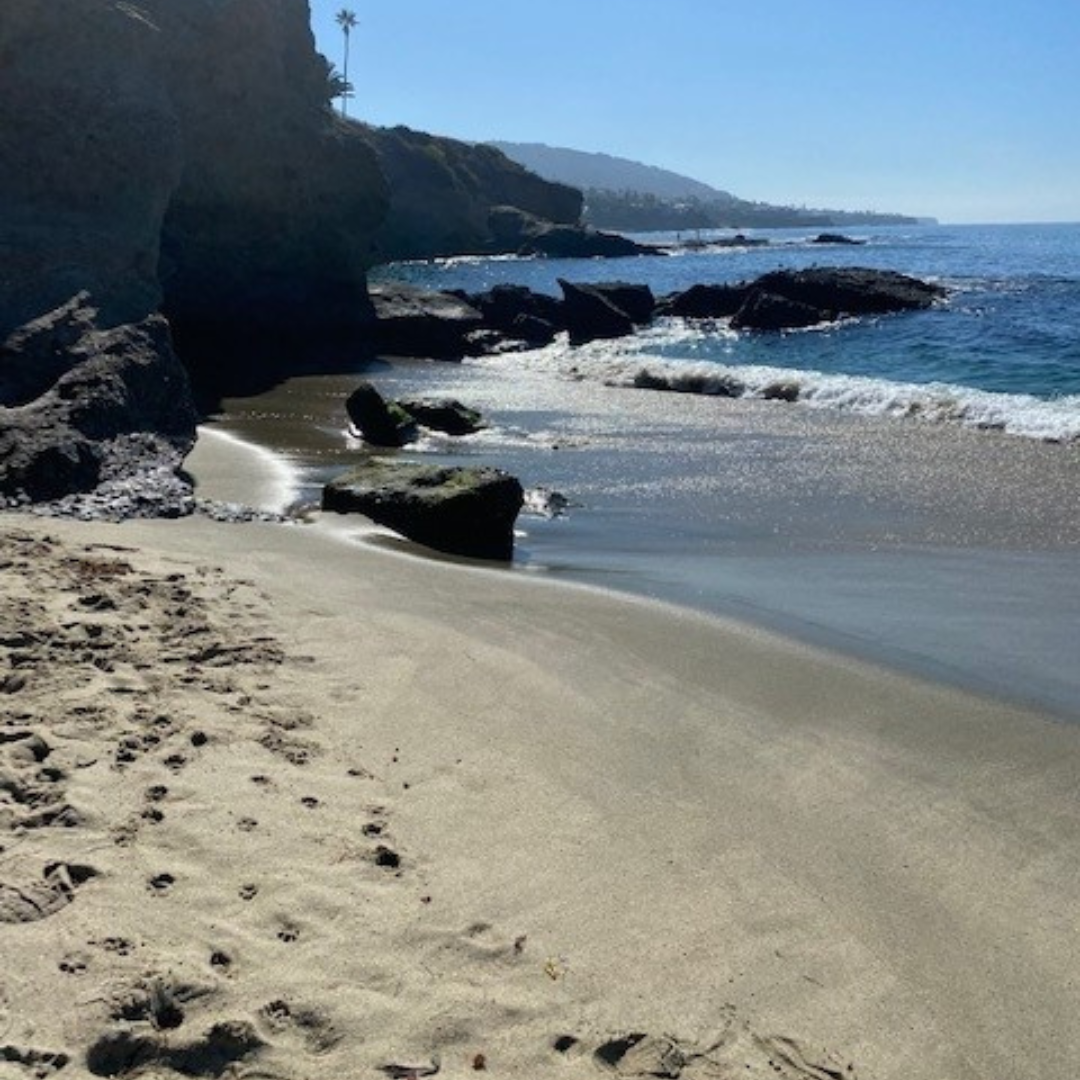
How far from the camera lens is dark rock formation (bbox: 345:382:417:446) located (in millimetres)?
15273

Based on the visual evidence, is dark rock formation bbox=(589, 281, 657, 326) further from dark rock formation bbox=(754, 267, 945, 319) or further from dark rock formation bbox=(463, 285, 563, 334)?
dark rock formation bbox=(754, 267, 945, 319)

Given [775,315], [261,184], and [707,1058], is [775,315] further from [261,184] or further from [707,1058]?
[707,1058]

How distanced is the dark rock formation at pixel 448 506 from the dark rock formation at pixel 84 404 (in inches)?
98.1

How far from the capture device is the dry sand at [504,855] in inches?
121

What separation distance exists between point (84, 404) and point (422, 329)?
65.0 feet

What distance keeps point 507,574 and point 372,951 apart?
5171mm

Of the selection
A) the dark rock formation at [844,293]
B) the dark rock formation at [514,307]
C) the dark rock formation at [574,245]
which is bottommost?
the dark rock formation at [514,307]

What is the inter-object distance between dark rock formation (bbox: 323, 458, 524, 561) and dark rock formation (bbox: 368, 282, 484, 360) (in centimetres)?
2006

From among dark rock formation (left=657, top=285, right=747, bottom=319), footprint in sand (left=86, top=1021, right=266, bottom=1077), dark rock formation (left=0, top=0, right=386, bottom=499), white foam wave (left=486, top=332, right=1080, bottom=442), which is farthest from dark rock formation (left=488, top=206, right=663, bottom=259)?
footprint in sand (left=86, top=1021, right=266, bottom=1077)

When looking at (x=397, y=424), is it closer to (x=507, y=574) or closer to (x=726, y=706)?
(x=507, y=574)

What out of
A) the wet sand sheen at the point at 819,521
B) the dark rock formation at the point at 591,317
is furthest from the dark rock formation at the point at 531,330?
the wet sand sheen at the point at 819,521

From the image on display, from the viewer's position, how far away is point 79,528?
8.34 meters

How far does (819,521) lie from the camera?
34.4 feet

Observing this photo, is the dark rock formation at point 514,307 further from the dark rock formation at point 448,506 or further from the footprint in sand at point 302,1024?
Result: the footprint in sand at point 302,1024
